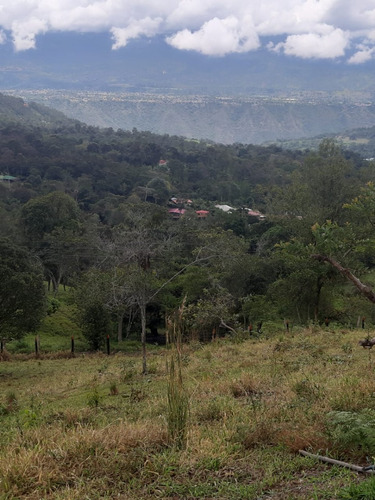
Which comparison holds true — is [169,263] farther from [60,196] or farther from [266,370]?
[266,370]

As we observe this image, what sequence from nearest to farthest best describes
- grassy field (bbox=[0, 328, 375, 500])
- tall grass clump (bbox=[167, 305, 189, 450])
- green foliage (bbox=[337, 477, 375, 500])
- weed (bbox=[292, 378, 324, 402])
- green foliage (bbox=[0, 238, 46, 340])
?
green foliage (bbox=[337, 477, 375, 500]) < grassy field (bbox=[0, 328, 375, 500]) < tall grass clump (bbox=[167, 305, 189, 450]) < weed (bbox=[292, 378, 324, 402]) < green foliage (bbox=[0, 238, 46, 340])

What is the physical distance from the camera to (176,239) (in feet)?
102

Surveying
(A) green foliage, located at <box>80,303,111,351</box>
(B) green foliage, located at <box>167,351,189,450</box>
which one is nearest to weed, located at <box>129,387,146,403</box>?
(B) green foliage, located at <box>167,351,189,450</box>

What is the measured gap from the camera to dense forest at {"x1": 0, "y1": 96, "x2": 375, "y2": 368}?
14391 millimetres

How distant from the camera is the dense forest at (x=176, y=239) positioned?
14391 mm

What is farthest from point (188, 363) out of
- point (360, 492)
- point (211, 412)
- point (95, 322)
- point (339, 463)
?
point (95, 322)

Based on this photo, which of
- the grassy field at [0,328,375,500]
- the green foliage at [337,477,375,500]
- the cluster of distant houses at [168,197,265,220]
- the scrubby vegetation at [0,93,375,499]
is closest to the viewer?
the green foliage at [337,477,375,500]

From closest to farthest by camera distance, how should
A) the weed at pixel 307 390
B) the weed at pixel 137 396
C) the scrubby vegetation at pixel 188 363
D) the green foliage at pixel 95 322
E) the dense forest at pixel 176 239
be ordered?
the scrubby vegetation at pixel 188 363, the weed at pixel 307 390, the weed at pixel 137 396, the dense forest at pixel 176 239, the green foliage at pixel 95 322

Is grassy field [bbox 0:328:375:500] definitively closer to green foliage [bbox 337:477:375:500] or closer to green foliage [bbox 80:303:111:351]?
green foliage [bbox 337:477:375:500]

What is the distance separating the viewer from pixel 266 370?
7.99m

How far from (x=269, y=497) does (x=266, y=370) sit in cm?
499

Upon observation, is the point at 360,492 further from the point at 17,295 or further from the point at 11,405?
the point at 17,295

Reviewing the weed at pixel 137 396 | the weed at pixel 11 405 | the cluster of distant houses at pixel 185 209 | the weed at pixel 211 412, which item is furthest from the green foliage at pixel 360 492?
the cluster of distant houses at pixel 185 209

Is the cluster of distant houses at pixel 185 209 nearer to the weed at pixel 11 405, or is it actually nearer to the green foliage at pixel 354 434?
the weed at pixel 11 405
